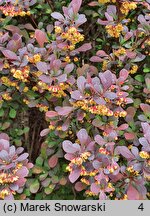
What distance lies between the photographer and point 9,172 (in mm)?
1474

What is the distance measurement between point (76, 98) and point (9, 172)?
0.38 metres

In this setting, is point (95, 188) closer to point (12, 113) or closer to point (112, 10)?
point (12, 113)

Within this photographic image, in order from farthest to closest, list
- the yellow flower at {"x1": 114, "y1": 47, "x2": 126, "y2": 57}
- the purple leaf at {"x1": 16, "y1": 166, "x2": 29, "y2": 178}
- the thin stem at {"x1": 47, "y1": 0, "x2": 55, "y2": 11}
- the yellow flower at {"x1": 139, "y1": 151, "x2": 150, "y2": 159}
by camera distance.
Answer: the thin stem at {"x1": 47, "y1": 0, "x2": 55, "y2": 11} → the yellow flower at {"x1": 114, "y1": 47, "x2": 126, "y2": 57} → the purple leaf at {"x1": 16, "y1": 166, "x2": 29, "y2": 178} → the yellow flower at {"x1": 139, "y1": 151, "x2": 150, "y2": 159}

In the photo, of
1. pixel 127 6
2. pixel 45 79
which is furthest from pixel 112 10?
pixel 45 79

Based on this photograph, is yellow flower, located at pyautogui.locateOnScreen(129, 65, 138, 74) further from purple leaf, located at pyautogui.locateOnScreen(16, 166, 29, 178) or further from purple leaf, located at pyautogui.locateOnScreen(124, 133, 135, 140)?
purple leaf, located at pyautogui.locateOnScreen(16, 166, 29, 178)

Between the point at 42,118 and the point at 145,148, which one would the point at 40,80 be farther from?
the point at 145,148

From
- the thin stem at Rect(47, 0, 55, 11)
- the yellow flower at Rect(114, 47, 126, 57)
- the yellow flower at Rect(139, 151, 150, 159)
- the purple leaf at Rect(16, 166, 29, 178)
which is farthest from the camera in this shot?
the thin stem at Rect(47, 0, 55, 11)

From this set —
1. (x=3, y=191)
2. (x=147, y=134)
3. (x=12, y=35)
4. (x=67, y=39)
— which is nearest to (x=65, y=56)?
(x=67, y=39)

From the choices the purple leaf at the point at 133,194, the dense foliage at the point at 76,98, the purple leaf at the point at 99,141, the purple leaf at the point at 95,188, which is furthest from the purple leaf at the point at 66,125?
the purple leaf at the point at 133,194

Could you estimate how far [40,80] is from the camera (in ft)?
5.15

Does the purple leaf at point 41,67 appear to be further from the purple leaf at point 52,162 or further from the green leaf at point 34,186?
the green leaf at point 34,186

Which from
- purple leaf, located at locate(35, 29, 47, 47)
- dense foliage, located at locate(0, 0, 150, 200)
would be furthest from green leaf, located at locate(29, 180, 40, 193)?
purple leaf, located at locate(35, 29, 47, 47)

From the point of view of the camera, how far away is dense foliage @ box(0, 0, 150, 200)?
1.45m

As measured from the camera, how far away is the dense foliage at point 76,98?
1.45 m
